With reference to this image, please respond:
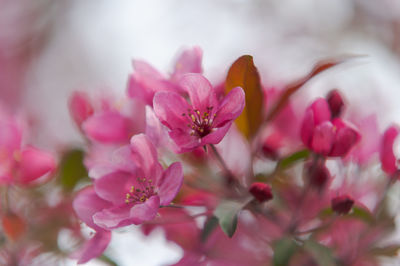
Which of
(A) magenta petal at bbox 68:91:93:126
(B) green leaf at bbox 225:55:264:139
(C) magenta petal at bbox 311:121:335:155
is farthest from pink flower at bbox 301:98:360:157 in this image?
(A) magenta petal at bbox 68:91:93:126

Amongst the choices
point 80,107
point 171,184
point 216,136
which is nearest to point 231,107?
point 216,136

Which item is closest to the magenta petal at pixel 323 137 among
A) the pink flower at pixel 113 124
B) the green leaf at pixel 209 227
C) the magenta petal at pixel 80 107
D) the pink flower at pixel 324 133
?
the pink flower at pixel 324 133

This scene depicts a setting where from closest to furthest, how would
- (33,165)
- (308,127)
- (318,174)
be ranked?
(308,127) < (318,174) < (33,165)

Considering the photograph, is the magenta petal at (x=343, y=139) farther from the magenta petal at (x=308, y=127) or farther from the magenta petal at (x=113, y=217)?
the magenta petal at (x=113, y=217)

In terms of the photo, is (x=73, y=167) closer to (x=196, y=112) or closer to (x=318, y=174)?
(x=196, y=112)

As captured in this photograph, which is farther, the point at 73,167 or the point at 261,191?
the point at 73,167

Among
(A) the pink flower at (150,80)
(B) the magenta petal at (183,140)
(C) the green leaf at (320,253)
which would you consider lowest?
(C) the green leaf at (320,253)
